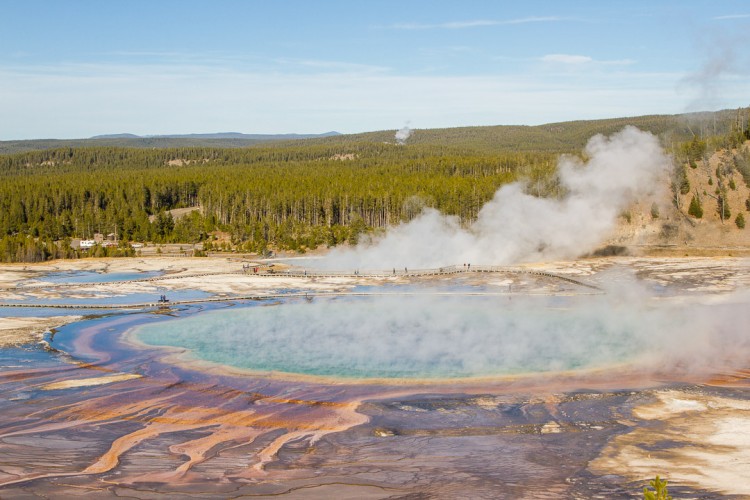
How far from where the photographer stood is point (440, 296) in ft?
114

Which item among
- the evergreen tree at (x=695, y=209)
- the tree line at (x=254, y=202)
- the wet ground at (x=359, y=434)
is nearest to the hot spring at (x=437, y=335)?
the wet ground at (x=359, y=434)

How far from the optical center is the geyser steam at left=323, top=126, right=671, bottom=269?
47562 mm

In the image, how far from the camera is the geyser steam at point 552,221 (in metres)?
47.6

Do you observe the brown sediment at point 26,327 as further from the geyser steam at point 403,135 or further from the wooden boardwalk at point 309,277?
the geyser steam at point 403,135

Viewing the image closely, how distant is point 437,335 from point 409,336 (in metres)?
0.94

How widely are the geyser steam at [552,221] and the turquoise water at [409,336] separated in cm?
1390

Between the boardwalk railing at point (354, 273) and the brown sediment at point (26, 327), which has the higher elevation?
the brown sediment at point (26, 327)

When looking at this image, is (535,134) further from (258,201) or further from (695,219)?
(695,219)

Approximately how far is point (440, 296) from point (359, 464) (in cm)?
2153

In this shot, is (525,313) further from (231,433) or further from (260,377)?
(231,433)

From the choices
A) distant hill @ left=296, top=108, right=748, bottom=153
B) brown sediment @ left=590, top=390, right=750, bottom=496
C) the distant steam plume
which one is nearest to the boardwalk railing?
brown sediment @ left=590, top=390, right=750, bottom=496

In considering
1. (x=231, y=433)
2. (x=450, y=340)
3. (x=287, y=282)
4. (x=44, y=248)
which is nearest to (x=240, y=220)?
(x=44, y=248)

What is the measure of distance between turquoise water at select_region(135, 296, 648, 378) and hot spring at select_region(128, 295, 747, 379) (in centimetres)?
3

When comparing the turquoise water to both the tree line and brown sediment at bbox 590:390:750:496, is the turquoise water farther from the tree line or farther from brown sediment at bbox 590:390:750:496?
the tree line
